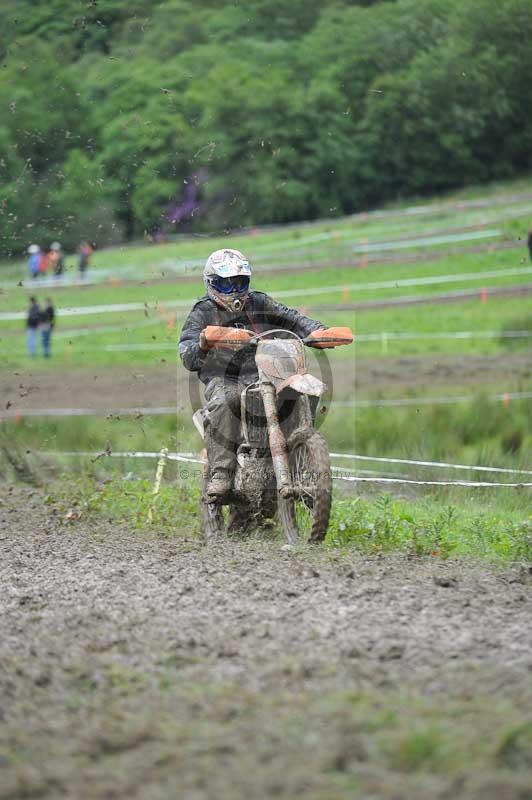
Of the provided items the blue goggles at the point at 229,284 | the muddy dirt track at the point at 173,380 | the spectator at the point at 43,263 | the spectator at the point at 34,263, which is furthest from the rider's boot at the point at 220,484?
the spectator at the point at 43,263

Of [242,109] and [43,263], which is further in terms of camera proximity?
[43,263]

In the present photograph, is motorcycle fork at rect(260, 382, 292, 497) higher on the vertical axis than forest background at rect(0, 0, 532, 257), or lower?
lower

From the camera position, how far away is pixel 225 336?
9008mm

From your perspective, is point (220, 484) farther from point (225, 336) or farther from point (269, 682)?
point (269, 682)

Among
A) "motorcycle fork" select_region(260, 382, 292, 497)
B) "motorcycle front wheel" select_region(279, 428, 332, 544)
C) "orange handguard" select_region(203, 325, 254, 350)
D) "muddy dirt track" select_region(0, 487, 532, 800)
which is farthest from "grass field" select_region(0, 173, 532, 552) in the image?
"muddy dirt track" select_region(0, 487, 532, 800)

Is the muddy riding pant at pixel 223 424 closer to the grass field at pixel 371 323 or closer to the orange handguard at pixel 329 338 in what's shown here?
the orange handguard at pixel 329 338

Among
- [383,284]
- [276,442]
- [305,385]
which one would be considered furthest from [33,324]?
[305,385]

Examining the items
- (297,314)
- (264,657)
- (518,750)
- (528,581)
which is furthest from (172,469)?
(518,750)

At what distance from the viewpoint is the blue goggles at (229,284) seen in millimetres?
9742

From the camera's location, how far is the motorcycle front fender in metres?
8.77

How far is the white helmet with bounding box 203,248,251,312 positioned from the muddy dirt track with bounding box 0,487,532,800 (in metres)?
2.32

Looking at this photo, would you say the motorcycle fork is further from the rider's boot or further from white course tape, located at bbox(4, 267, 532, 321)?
white course tape, located at bbox(4, 267, 532, 321)

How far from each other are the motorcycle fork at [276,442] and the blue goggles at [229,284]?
1035 millimetres

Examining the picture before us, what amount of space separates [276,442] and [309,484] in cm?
37
